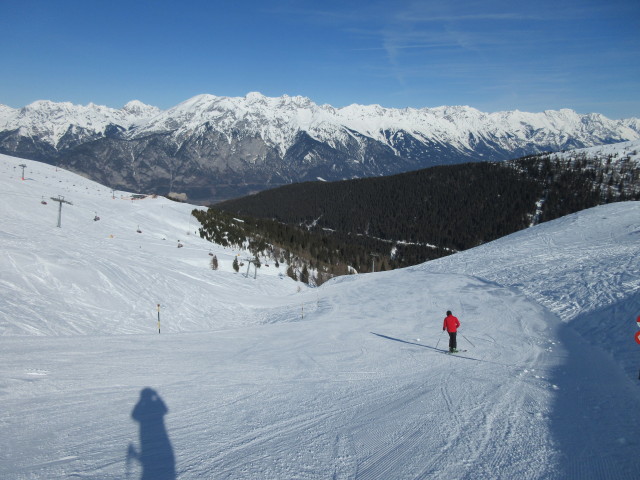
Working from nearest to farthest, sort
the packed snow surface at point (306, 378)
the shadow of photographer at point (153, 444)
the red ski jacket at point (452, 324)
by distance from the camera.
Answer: the shadow of photographer at point (153, 444) → the packed snow surface at point (306, 378) → the red ski jacket at point (452, 324)

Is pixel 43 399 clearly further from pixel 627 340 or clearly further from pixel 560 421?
pixel 627 340

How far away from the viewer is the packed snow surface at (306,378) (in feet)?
21.3

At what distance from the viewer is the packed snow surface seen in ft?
21.3

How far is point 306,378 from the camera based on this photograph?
35.6ft

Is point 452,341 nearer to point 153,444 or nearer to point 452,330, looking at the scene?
point 452,330

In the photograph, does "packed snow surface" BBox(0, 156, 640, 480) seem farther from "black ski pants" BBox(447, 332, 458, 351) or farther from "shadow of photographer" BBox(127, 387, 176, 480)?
"black ski pants" BBox(447, 332, 458, 351)

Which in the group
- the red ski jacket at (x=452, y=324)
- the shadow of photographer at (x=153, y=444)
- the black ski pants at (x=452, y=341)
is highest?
the red ski jacket at (x=452, y=324)

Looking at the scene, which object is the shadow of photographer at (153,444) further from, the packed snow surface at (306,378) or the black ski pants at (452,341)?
the black ski pants at (452,341)

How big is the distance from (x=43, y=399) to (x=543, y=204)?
202 metres

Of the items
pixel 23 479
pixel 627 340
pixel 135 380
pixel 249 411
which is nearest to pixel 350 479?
pixel 249 411

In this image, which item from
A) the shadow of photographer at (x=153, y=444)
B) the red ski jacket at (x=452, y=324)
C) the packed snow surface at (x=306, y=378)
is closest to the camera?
the shadow of photographer at (x=153, y=444)

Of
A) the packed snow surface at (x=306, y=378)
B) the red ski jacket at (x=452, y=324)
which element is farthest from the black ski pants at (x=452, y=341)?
the packed snow surface at (x=306, y=378)

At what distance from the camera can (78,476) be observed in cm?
572

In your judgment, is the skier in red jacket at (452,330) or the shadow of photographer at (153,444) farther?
the skier in red jacket at (452,330)
